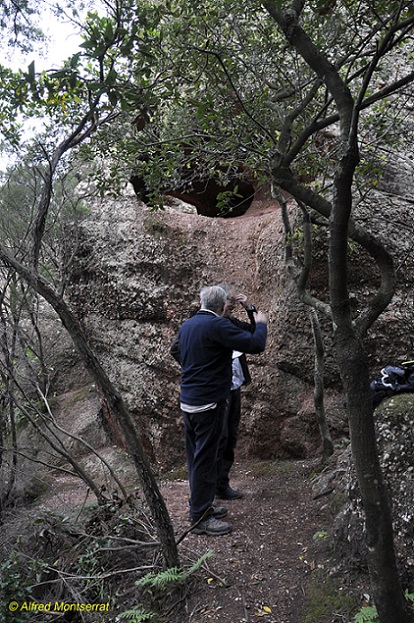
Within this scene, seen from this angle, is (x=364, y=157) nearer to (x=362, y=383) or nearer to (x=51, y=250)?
(x=362, y=383)

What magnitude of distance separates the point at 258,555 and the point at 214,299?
2167mm

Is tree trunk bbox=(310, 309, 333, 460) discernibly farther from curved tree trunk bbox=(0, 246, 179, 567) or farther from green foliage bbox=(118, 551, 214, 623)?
curved tree trunk bbox=(0, 246, 179, 567)

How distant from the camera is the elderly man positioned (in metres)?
4.32

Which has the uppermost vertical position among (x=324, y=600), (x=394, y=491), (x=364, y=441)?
(x=364, y=441)

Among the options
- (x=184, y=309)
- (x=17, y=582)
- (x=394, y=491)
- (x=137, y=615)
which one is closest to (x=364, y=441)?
(x=394, y=491)

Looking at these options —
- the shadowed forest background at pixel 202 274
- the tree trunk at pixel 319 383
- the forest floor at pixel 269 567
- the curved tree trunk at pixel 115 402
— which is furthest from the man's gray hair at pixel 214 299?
the forest floor at pixel 269 567

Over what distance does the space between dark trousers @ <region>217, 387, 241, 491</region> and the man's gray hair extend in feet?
3.75

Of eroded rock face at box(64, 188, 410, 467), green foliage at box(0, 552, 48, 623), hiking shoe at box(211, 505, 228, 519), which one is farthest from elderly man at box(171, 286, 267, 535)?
eroded rock face at box(64, 188, 410, 467)

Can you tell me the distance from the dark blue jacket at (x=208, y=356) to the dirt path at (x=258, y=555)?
122 centimetres

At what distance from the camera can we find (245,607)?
3.48 m

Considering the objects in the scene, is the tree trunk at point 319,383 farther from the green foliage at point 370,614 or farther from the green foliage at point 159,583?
the green foliage at point 370,614

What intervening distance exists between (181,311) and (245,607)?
4521 mm

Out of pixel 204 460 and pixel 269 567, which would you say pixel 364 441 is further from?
pixel 204 460

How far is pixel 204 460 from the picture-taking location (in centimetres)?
435
